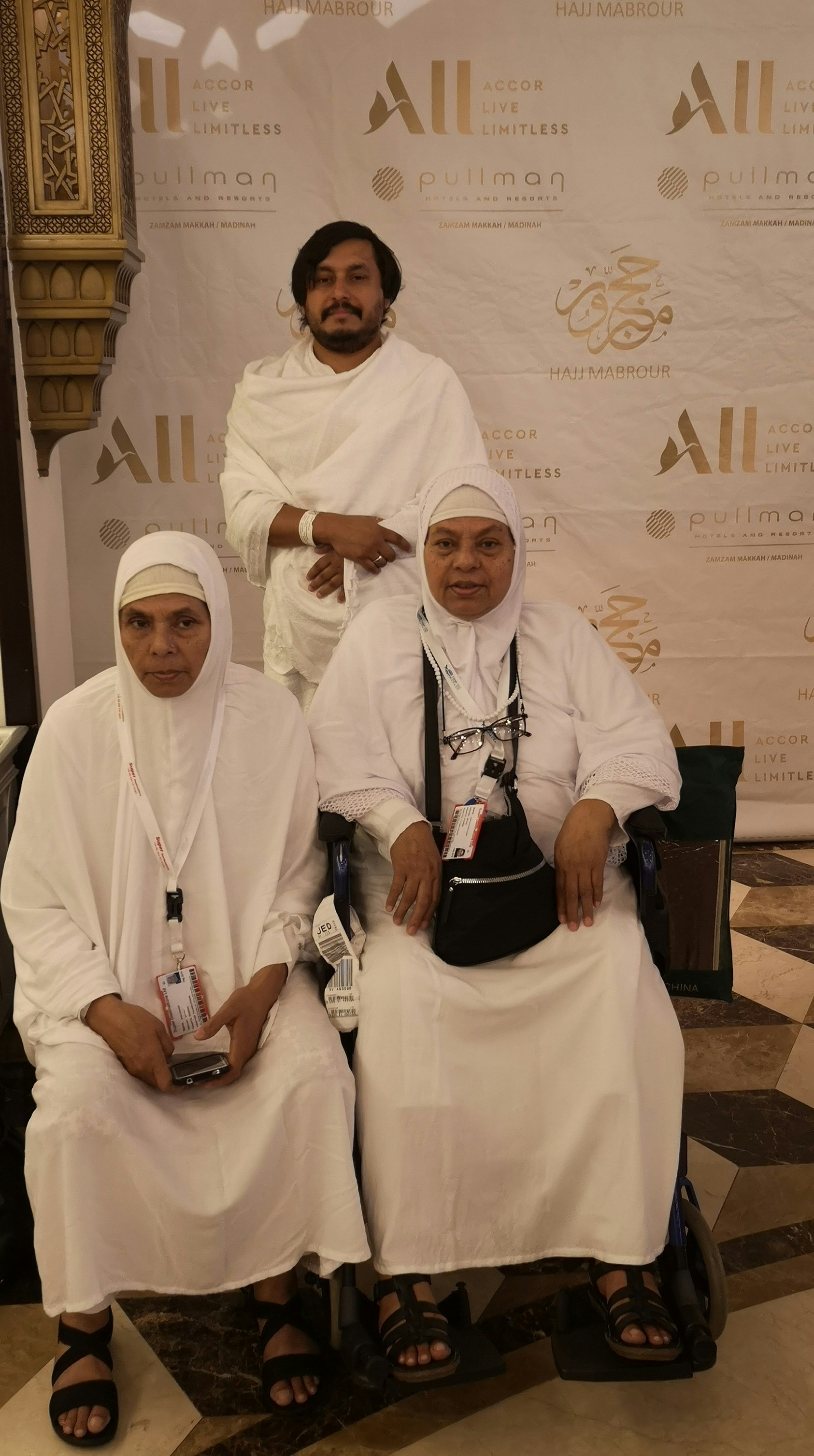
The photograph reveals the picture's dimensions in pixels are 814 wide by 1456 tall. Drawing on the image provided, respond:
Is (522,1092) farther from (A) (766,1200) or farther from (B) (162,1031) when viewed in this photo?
(A) (766,1200)

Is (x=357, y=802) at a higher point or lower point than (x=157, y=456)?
lower

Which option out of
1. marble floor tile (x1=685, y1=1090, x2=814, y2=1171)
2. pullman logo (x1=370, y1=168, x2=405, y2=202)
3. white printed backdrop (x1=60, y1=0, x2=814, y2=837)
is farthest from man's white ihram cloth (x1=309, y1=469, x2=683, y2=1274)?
pullman logo (x1=370, y1=168, x2=405, y2=202)

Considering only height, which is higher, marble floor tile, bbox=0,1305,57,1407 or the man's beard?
the man's beard

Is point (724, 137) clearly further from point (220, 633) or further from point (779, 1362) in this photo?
point (779, 1362)

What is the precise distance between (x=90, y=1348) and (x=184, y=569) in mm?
1217

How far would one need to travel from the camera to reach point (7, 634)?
3143 millimetres

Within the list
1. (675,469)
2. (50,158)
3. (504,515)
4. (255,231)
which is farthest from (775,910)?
(50,158)

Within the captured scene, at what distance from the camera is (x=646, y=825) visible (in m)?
2.06

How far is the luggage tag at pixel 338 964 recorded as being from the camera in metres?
1.95

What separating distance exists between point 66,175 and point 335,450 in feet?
3.54

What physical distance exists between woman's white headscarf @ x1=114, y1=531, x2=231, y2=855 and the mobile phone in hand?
0.34 meters

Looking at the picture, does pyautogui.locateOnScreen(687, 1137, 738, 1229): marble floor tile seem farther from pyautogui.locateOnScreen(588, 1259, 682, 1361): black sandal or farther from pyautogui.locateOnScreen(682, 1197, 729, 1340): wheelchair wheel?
pyautogui.locateOnScreen(588, 1259, 682, 1361): black sandal

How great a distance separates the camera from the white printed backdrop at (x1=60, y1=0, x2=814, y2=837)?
3.80 m

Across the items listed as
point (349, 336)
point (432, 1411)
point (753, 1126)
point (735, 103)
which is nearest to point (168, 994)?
point (432, 1411)
